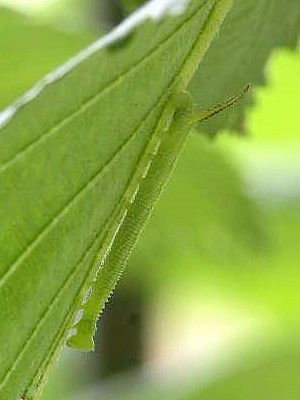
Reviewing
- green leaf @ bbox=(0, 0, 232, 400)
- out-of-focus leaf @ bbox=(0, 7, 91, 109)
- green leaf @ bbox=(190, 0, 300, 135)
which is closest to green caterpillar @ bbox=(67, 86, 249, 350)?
green leaf @ bbox=(0, 0, 232, 400)

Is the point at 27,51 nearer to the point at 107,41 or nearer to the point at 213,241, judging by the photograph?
the point at 213,241

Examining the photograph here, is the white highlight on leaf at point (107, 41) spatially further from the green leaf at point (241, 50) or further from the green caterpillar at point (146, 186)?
the green leaf at point (241, 50)

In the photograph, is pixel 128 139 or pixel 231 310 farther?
pixel 231 310

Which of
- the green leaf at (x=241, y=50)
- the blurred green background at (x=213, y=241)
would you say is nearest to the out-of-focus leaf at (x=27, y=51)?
the blurred green background at (x=213, y=241)

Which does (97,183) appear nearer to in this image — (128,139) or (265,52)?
(128,139)

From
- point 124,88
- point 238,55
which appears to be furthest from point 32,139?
point 238,55

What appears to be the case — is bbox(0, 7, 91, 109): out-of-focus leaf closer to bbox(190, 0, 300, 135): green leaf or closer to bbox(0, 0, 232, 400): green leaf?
bbox(190, 0, 300, 135): green leaf
